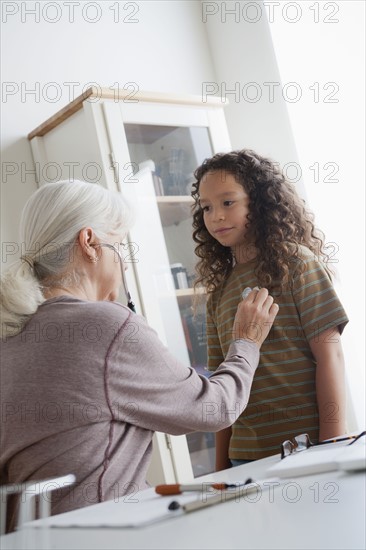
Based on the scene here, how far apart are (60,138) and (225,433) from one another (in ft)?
3.82

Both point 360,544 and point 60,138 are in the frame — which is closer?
point 360,544

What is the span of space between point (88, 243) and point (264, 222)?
21.9 inches

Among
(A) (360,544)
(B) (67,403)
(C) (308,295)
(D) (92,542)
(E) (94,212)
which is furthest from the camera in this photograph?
(C) (308,295)

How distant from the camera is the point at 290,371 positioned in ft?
4.95

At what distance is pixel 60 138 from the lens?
2326 mm

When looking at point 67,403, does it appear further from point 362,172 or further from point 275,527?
point 362,172

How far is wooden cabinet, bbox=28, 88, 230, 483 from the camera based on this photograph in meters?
2.19

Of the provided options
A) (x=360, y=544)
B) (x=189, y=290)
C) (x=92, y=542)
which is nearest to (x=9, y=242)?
(x=189, y=290)

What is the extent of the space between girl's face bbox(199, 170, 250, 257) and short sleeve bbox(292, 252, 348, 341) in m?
0.20

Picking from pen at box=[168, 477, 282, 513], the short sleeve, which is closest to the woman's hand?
the short sleeve

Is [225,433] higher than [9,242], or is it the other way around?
[9,242]

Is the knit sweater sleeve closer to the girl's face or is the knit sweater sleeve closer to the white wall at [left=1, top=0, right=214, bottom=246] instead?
the girl's face

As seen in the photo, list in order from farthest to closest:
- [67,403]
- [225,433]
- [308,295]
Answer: [225,433] → [308,295] → [67,403]

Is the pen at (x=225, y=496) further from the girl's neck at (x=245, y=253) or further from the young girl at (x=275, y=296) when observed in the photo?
the girl's neck at (x=245, y=253)
